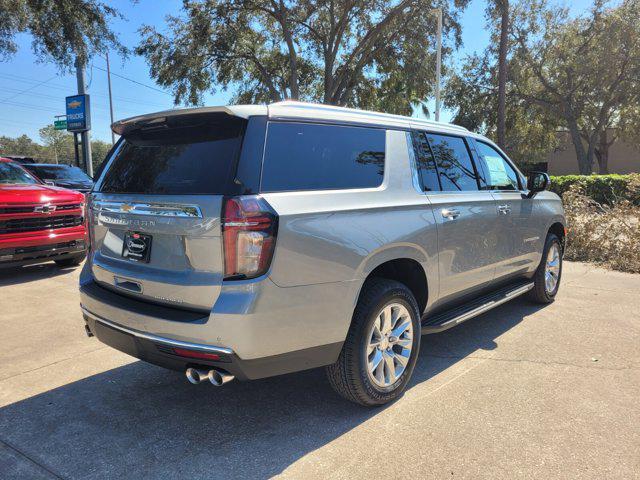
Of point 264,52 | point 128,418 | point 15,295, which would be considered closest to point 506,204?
point 128,418

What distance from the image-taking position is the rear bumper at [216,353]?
8.55 ft

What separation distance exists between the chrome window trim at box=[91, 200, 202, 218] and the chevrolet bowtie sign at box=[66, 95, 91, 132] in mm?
18252

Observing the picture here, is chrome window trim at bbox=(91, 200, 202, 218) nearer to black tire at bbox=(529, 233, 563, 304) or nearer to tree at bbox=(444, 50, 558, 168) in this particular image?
black tire at bbox=(529, 233, 563, 304)

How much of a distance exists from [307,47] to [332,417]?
21.3 m

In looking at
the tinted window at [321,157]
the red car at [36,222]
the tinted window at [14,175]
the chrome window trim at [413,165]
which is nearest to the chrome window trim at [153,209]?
the tinted window at [321,157]

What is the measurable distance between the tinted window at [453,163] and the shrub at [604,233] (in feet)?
16.7

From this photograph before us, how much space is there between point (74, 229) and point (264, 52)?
17.4 m

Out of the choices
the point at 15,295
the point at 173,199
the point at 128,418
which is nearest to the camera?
the point at 173,199

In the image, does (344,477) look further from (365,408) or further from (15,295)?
(15,295)

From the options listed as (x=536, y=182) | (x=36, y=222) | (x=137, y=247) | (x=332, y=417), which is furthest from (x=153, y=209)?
(x=36, y=222)

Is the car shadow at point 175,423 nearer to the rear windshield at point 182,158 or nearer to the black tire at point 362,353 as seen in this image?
the black tire at point 362,353

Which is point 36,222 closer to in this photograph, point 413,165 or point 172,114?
point 172,114

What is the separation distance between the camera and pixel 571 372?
393 centimetres

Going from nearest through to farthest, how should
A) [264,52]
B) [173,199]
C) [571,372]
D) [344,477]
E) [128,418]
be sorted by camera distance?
[344,477] → [173,199] → [128,418] → [571,372] → [264,52]
